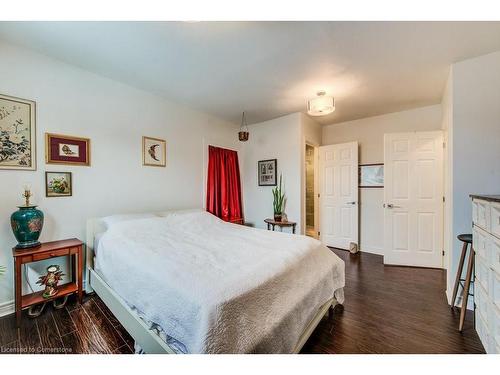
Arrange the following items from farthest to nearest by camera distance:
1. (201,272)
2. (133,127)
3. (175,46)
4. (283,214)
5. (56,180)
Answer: (283,214) → (133,127) → (56,180) → (175,46) → (201,272)

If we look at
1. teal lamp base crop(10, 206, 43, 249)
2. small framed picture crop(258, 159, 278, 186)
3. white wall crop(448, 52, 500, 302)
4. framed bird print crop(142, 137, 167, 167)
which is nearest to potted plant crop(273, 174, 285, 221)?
small framed picture crop(258, 159, 278, 186)

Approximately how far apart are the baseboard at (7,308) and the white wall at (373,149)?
15.3 ft

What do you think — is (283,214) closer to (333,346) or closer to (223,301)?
(333,346)

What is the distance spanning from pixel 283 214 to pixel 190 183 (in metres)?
1.67

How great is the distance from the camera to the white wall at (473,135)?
198cm

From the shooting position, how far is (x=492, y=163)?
1.99 m

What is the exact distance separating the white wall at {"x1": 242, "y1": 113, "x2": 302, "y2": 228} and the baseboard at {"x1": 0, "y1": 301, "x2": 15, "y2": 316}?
10.5 ft

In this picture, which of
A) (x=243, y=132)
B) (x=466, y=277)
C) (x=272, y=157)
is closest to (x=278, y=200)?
(x=272, y=157)

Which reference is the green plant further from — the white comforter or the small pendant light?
the white comforter

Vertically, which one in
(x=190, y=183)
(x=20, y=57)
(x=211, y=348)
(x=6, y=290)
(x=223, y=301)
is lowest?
(x=6, y=290)

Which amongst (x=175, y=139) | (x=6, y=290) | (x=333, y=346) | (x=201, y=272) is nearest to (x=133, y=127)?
(x=175, y=139)

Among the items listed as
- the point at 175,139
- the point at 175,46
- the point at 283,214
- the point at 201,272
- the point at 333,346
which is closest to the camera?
the point at 201,272

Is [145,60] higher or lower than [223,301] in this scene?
higher

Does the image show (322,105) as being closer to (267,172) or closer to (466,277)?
(267,172)
